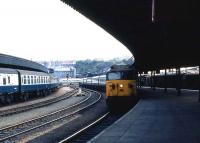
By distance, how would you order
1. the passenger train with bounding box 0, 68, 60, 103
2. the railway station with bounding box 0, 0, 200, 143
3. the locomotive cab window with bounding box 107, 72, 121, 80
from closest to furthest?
the railway station with bounding box 0, 0, 200, 143
the locomotive cab window with bounding box 107, 72, 121, 80
the passenger train with bounding box 0, 68, 60, 103

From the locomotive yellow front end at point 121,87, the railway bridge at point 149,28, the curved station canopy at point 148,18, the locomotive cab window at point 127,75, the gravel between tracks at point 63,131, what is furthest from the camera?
the locomotive cab window at point 127,75

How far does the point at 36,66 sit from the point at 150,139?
199 ft

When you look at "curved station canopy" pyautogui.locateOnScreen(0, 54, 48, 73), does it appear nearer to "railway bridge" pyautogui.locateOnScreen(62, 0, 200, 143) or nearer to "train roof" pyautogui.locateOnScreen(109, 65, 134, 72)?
"train roof" pyautogui.locateOnScreen(109, 65, 134, 72)

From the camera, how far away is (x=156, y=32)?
21.9 meters

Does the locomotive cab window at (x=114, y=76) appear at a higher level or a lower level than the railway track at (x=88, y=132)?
higher

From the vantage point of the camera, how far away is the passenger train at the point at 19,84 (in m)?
33.3

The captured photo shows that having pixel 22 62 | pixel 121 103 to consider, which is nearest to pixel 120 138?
pixel 121 103

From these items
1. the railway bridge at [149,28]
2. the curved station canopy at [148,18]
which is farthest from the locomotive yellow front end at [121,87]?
the railway bridge at [149,28]

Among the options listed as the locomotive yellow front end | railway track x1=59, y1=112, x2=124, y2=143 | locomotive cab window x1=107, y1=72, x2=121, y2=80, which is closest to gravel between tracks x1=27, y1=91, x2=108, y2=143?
railway track x1=59, y1=112, x2=124, y2=143

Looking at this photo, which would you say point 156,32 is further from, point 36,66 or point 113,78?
point 36,66

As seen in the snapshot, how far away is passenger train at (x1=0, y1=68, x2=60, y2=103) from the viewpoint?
33.3 m

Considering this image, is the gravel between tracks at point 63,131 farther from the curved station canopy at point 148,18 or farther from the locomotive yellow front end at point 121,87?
the curved station canopy at point 148,18

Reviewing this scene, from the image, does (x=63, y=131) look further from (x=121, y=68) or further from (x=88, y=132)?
(x=121, y=68)

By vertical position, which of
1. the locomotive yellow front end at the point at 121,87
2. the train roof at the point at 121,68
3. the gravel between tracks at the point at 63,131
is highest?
the train roof at the point at 121,68
